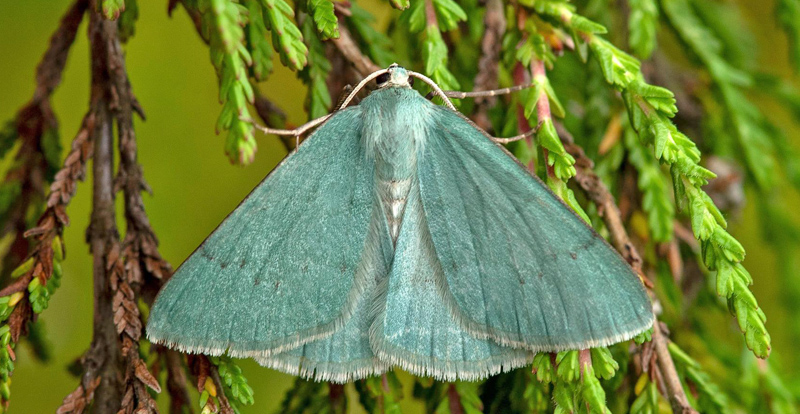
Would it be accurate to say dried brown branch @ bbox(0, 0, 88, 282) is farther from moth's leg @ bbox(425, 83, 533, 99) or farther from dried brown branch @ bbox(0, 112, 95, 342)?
moth's leg @ bbox(425, 83, 533, 99)

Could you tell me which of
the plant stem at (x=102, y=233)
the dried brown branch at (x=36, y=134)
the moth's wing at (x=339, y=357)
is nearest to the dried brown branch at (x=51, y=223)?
the plant stem at (x=102, y=233)

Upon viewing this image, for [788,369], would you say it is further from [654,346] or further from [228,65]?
[228,65]


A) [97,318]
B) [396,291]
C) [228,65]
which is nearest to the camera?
[228,65]

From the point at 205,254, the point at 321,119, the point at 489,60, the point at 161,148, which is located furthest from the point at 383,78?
the point at 161,148

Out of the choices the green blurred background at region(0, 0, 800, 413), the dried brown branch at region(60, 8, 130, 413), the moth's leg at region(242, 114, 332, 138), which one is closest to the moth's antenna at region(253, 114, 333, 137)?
the moth's leg at region(242, 114, 332, 138)

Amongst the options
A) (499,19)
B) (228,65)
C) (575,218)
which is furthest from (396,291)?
(499,19)

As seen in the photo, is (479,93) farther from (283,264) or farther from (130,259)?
(130,259)
